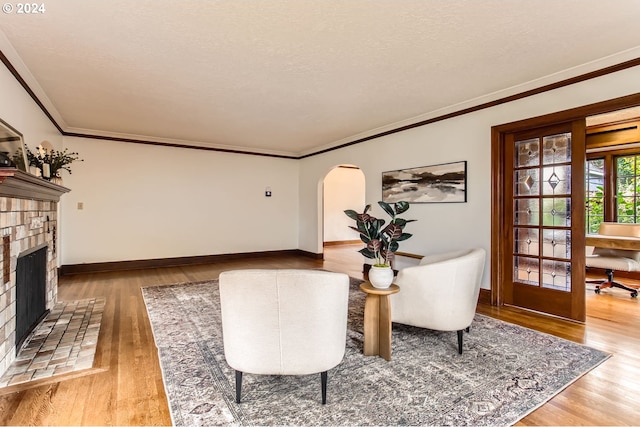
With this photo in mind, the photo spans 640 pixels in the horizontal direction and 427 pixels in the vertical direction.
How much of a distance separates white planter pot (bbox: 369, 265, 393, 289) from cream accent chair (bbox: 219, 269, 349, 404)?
0.58 metres

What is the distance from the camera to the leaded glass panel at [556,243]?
3.49m

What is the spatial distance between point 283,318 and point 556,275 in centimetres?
332

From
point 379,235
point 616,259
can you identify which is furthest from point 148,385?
point 616,259

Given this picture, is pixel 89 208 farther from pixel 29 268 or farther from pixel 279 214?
pixel 279 214

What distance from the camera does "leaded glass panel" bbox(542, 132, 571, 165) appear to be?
347 cm

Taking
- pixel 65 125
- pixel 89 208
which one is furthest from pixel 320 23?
pixel 89 208

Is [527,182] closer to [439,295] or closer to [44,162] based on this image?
[439,295]

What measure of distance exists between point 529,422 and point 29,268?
13.4ft

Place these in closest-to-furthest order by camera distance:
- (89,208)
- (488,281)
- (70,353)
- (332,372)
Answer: (332,372)
(70,353)
(488,281)
(89,208)

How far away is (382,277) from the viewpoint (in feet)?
8.04

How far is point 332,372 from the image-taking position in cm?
231

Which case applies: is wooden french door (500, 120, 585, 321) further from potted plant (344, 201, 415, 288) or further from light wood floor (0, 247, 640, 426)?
potted plant (344, 201, 415, 288)

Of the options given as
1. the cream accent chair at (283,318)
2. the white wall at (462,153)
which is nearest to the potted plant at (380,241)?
the cream accent chair at (283,318)

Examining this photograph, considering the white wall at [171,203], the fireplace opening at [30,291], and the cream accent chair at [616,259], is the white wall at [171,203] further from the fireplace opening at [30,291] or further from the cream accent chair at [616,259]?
the cream accent chair at [616,259]
